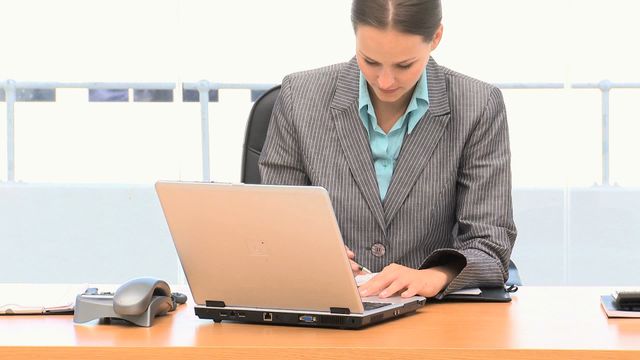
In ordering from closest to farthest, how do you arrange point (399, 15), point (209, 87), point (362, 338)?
1. point (362, 338)
2. point (399, 15)
3. point (209, 87)

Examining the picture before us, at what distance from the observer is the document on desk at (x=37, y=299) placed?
1742 mm

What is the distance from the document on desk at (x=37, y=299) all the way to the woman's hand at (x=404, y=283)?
20.3 inches

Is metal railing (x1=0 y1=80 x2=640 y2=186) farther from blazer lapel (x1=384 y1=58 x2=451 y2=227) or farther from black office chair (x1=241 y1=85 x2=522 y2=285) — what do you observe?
blazer lapel (x1=384 y1=58 x2=451 y2=227)

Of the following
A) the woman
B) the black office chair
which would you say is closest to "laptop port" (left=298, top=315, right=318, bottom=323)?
the woman

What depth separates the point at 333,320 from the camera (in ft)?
5.16

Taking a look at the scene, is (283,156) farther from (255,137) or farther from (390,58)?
(390,58)

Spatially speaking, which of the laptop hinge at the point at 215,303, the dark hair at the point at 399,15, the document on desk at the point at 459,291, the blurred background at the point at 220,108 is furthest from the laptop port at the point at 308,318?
the blurred background at the point at 220,108

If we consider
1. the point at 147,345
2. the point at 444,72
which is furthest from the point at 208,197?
the point at 444,72

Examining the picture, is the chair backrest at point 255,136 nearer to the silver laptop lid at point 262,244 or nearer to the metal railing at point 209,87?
the silver laptop lid at point 262,244

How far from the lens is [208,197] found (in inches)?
61.2

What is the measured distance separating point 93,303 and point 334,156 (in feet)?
2.19

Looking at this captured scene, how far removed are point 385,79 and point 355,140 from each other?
0.20 m

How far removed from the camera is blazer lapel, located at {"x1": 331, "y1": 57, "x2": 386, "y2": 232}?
6.88ft

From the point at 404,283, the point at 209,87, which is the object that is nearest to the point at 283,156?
the point at 404,283
